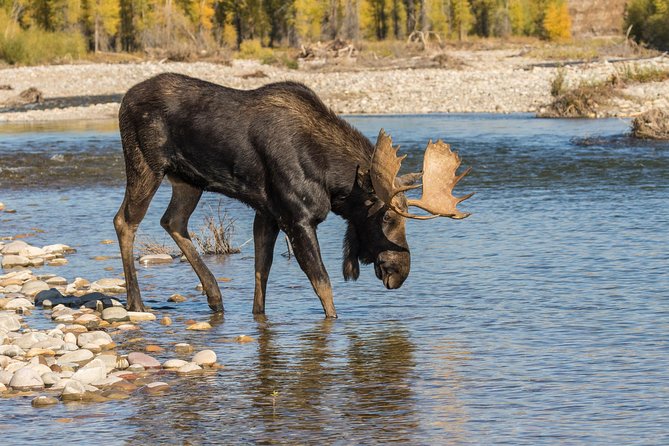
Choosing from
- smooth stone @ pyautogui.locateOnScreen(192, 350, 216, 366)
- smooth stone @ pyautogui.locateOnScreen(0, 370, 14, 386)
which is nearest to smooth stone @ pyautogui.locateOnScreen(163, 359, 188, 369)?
smooth stone @ pyautogui.locateOnScreen(192, 350, 216, 366)

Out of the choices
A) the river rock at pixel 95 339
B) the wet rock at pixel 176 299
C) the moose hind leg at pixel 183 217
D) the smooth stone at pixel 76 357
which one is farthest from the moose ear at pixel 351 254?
the smooth stone at pixel 76 357

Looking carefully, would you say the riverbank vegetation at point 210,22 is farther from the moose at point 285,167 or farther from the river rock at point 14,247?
the moose at point 285,167

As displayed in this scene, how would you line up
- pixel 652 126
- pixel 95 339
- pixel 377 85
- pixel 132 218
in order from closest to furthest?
pixel 95 339 < pixel 132 218 < pixel 652 126 < pixel 377 85

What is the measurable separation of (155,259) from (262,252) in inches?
116

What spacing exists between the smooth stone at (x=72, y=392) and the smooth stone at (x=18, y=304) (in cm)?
297

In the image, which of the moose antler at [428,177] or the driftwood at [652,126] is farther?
the driftwood at [652,126]

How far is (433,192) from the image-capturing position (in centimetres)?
920

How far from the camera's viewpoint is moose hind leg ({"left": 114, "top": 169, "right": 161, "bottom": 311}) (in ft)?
33.1

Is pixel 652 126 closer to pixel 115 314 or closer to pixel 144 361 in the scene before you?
pixel 115 314

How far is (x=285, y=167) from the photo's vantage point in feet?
30.8

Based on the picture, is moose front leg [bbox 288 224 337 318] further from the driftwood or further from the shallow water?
the driftwood

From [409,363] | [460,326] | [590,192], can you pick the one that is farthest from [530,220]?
[409,363]

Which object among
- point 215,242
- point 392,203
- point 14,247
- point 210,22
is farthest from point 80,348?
point 210,22

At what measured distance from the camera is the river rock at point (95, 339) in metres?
8.66
